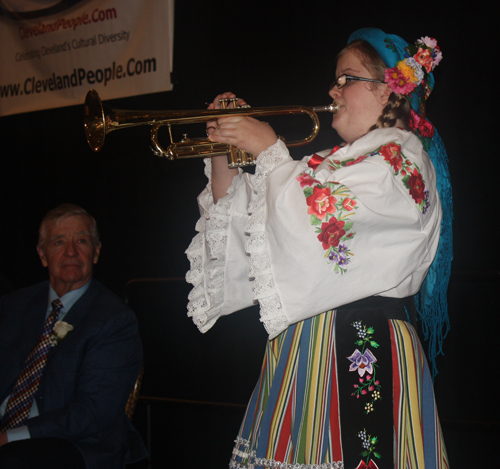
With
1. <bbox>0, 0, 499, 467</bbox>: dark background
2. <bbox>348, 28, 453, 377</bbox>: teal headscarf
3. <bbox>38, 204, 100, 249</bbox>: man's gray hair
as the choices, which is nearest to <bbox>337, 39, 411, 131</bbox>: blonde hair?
<bbox>348, 28, 453, 377</bbox>: teal headscarf

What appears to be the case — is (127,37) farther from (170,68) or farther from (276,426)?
(276,426)

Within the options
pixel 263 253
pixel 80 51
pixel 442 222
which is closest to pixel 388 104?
pixel 442 222

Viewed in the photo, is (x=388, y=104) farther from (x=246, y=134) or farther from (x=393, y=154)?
(x=246, y=134)

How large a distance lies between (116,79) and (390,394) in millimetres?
2503

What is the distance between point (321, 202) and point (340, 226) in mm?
72

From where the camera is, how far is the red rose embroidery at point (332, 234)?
1195mm

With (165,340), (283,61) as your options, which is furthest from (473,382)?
(283,61)

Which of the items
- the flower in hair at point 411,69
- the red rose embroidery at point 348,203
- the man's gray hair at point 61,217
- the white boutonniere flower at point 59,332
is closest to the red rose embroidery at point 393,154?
the red rose embroidery at point 348,203

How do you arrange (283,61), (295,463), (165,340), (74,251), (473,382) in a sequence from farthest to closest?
(165,340), (283,61), (74,251), (473,382), (295,463)

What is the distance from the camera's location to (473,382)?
2.18m

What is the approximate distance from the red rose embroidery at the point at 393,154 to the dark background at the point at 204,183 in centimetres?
104

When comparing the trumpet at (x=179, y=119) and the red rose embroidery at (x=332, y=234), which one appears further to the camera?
the trumpet at (x=179, y=119)

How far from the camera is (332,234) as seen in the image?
1195mm

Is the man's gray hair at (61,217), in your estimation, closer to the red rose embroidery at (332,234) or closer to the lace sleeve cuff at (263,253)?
the lace sleeve cuff at (263,253)
